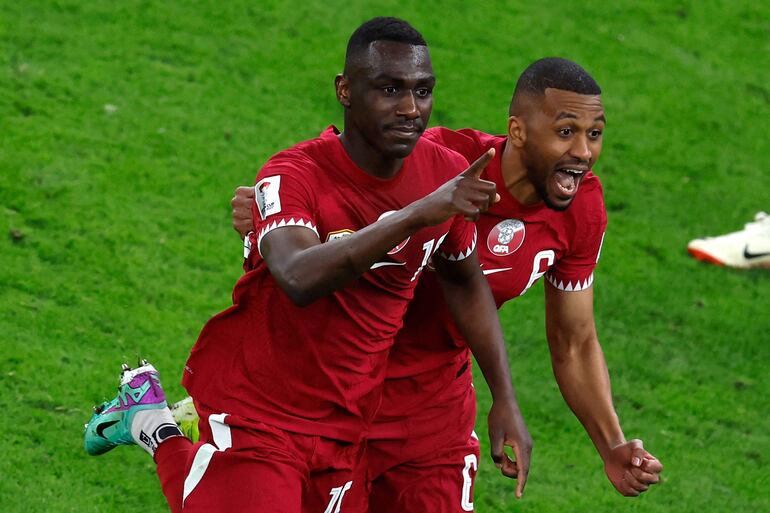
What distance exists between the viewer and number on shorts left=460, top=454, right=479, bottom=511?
5488mm

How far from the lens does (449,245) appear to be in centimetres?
506

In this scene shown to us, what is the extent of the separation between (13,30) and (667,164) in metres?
5.53

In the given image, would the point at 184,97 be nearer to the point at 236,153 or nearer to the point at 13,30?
the point at 236,153

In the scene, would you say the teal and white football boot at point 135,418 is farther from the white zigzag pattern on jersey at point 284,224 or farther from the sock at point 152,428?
the white zigzag pattern on jersey at point 284,224

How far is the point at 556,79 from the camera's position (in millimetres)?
5340

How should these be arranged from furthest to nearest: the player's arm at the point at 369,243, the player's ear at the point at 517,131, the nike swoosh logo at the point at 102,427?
→ the nike swoosh logo at the point at 102,427 < the player's ear at the point at 517,131 < the player's arm at the point at 369,243

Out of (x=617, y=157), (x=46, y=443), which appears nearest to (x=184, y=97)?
(x=617, y=157)

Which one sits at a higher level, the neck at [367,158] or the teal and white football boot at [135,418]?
the neck at [367,158]

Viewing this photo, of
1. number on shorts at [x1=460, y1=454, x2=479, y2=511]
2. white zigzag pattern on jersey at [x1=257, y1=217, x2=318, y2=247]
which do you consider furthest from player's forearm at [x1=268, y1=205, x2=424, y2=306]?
number on shorts at [x1=460, y1=454, x2=479, y2=511]

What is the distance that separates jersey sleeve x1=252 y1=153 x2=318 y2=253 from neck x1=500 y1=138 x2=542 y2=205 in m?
1.16

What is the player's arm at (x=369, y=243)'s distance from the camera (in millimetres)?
4125

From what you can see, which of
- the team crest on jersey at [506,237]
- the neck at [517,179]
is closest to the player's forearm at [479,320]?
the team crest on jersey at [506,237]

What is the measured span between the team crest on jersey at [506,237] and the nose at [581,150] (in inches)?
16.4

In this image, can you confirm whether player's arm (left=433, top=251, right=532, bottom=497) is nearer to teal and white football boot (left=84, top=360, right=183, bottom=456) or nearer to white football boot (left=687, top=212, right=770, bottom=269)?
teal and white football boot (left=84, top=360, right=183, bottom=456)
